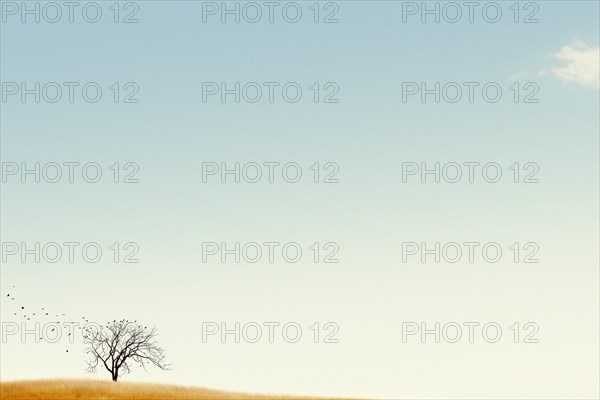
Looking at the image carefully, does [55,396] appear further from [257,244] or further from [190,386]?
[257,244]

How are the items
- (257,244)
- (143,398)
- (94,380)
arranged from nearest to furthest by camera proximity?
(257,244)
(143,398)
(94,380)

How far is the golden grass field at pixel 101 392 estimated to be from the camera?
171 feet

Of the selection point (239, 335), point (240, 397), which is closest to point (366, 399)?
point (240, 397)

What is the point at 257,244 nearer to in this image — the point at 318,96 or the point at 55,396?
the point at 318,96

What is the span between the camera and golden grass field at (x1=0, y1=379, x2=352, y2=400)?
52.1 meters

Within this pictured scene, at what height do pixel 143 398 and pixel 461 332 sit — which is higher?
pixel 461 332

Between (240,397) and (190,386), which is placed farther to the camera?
(190,386)

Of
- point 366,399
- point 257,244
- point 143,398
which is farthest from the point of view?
point 366,399

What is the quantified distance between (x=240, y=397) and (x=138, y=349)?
11.2 meters

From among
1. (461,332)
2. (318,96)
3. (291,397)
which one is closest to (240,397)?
(291,397)

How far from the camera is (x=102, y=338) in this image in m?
63.6

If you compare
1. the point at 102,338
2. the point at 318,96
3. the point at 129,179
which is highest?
the point at 318,96

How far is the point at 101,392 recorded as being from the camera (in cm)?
5291

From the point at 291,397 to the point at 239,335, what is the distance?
31.8ft
